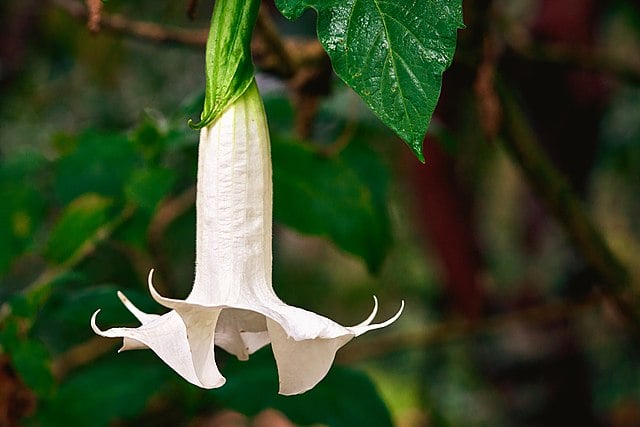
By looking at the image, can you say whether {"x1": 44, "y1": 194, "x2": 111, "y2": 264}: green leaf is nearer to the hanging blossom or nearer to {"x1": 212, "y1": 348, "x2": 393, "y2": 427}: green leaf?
{"x1": 212, "y1": 348, "x2": 393, "y2": 427}: green leaf

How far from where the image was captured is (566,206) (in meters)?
0.82

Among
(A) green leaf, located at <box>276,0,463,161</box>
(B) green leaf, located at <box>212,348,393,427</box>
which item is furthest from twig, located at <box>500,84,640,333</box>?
(A) green leaf, located at <box>276,0,463,161</box>

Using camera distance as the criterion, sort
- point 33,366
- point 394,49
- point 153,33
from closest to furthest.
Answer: point 394,49 < point 33,366 < point 153,33

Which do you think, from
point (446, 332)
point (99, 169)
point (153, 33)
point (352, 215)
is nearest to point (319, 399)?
point (352, 215)

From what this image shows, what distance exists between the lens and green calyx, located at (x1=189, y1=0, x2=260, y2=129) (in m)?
0.44

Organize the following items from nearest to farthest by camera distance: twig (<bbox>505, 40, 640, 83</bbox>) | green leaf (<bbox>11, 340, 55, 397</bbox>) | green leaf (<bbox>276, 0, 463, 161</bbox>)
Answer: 1. green leaf (<bbox>276, 0, 463, 161</bbox>)
2. green leaf (<bbox>11, 340, 55, 397</bbox>)
3. twig (<bbox>505, 40, 640, 83</bbox>)

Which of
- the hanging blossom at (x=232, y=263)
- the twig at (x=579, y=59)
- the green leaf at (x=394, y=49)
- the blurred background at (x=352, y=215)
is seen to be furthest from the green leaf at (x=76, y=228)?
the twig at (x=579, y=59)

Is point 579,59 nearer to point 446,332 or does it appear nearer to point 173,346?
point 446,332

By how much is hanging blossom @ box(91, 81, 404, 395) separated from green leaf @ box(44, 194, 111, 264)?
0.30 meters

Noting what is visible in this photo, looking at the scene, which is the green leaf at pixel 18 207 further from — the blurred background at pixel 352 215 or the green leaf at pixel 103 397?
the green leaf at pixel 103 397

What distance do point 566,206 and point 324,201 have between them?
9.5 inches

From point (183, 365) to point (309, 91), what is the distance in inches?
18.1

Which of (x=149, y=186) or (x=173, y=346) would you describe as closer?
(x=173, y=346)

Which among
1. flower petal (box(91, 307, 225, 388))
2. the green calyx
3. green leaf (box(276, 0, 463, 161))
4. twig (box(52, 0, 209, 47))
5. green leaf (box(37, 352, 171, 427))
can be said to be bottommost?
green leaf (box(37, 352, 171, 427))
